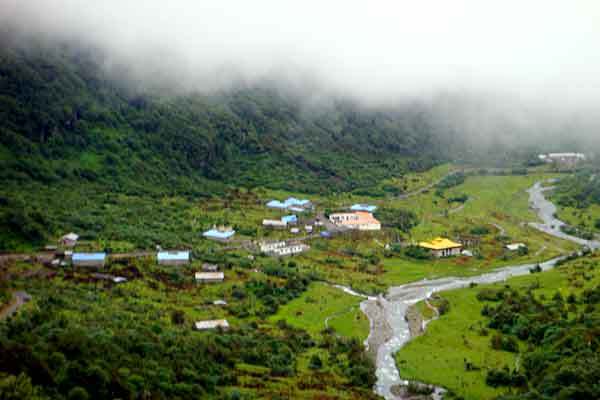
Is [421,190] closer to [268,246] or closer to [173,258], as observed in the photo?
[268,246]

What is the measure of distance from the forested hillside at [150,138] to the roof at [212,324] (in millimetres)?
66450

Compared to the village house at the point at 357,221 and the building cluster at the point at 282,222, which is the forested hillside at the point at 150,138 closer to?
the building cluster at the point at 282,222

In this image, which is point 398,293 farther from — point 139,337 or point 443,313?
point 139,337

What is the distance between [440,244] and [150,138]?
77575 millimetres

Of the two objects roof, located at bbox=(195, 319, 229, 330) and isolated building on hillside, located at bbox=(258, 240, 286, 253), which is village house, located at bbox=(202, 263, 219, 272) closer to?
isolated building on hillside, located at bbox=(258, 240, 286, 253)

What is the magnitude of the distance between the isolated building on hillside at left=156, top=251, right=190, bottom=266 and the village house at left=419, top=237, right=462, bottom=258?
136 feet

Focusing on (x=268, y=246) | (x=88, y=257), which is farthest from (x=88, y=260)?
(x=268, y=246)

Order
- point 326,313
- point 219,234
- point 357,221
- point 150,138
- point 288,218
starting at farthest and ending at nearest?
point 150,138 < point 357,221 < point 288,218 < point 219,234 < point 326,313

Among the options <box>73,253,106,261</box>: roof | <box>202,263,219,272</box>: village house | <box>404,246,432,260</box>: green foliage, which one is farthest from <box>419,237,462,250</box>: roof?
<box>73,253,106,261</box>: roof

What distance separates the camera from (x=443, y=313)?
244 ft

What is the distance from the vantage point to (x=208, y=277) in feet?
260

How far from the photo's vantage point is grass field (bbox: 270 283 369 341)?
68438 millimetres

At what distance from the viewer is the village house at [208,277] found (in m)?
78.9

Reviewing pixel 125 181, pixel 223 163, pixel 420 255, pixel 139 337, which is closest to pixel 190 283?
pixel 139 337
